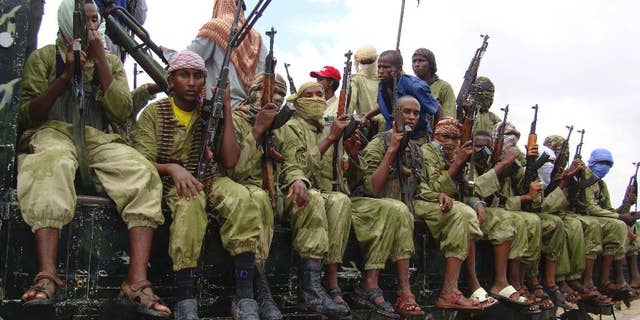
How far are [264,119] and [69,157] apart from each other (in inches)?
55.3

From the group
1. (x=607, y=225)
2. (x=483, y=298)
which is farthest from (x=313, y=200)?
(x=607, y=225)

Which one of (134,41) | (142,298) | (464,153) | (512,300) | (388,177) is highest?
(134,41)

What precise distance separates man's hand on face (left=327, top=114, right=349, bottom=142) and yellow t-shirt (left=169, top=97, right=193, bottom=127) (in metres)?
1.14

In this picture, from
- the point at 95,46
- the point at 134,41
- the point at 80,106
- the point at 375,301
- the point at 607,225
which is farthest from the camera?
the point at 607,225

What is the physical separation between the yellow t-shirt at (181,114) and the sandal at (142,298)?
118 cm

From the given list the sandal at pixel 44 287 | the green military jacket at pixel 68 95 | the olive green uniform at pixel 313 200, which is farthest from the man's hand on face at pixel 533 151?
the sandal at pixel 44 287

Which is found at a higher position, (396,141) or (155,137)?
(396,141)

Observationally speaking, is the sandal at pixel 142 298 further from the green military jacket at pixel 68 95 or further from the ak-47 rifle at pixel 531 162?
the ak-47 rifle at pixel 531 162

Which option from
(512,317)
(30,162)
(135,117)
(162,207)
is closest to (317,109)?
(135,117)

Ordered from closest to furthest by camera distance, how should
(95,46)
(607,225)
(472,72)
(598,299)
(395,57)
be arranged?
(95,46) < (395,57) < (472,72) < (598,299) < (607,225)

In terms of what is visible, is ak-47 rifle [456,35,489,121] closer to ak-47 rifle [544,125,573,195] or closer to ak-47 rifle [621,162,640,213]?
ak-47 rifle [544,125,573,195]

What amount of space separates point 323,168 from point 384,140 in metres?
0.81

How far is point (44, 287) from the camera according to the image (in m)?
3.36

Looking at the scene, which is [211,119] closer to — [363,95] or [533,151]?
[363,95]
